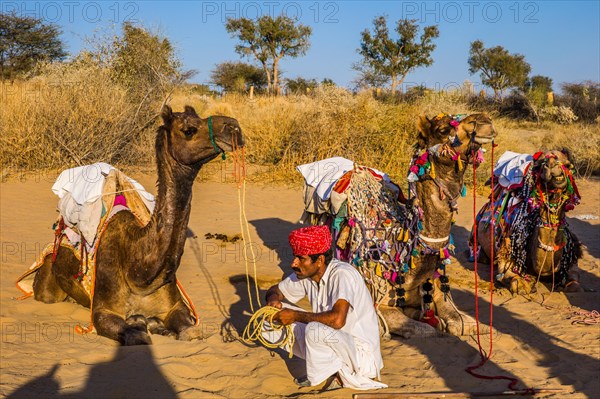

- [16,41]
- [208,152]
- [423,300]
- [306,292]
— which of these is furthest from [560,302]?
[16,41]

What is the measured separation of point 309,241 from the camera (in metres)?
4.91

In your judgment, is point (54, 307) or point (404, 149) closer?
point (54, 307)

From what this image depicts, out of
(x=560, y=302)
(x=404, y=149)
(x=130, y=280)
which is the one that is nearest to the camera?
(x=130, y=280)

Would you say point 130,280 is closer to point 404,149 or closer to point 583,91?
point 404,149

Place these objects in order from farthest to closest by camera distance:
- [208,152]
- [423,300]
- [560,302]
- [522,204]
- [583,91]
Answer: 1. [583,91]
2. [522,204]
3. [560,302]
4. [423,300]
5. [208,152]

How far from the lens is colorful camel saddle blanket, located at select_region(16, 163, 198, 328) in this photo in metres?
6.21

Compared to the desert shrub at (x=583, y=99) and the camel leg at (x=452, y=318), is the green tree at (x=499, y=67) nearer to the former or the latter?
the desert shrub at (x=583, y=99)

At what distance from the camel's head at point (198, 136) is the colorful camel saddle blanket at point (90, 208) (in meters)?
1.06

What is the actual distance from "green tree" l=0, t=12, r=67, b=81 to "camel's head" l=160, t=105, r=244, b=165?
2884 centimetres

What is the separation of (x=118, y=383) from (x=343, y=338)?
1633mm

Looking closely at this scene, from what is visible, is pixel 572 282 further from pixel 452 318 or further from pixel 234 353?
pixel 234 353

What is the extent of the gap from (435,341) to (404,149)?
10.5 meters

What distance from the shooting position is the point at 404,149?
16250 millimetres

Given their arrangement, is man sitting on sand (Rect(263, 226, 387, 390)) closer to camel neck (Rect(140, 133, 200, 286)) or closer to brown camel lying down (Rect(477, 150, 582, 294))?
camel neck (Rect(140, 133, 200, 286))
